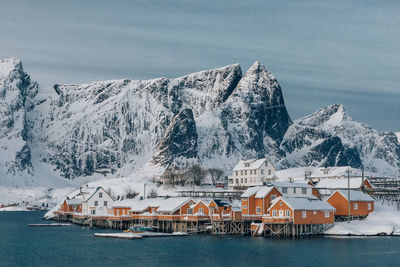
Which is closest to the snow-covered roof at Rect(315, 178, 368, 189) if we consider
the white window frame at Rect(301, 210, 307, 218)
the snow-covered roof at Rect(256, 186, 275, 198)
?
the snow-covered roof at Rect(256, 186, 275, 198)

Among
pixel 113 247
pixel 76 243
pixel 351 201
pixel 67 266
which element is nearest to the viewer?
pixel 67 266

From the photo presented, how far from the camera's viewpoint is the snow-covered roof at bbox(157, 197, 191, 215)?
13262 centimetres

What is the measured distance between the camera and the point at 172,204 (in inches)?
5315

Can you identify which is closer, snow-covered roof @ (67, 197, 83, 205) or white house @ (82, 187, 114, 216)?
white house @ (82, 187, 114, 216)

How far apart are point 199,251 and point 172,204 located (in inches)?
1577

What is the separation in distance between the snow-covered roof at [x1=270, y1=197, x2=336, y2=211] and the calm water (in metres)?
6.73

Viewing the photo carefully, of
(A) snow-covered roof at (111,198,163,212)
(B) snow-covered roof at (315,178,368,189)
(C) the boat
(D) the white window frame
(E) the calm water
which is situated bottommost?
(E) the calm water

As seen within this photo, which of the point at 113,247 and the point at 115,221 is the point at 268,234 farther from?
the point at 115,221

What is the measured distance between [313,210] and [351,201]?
44.3 feet

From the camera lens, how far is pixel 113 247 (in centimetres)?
10175

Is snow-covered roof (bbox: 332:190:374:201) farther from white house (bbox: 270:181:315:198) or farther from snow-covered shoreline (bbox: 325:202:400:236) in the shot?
white house (bbox: 270:181:315:198)

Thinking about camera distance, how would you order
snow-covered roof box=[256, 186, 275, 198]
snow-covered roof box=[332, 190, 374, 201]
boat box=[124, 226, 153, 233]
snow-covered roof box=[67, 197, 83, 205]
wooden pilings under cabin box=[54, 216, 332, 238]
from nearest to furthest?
wooden pilings under cabin box=[54, 216, 332, 238] < snow-covered roof box=[256, 186, 275, 198] < snow-covered roof box=[332, 190, 374, 201] < boat box=[124, 226, 153, 233] < snow-covered roof box=[67, 197, 83, 205]

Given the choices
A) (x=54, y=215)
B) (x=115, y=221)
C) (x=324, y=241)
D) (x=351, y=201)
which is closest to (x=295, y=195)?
(x=351, y=201)

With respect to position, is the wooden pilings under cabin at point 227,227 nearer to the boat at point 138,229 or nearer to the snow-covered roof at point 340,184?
the boat at point 138,229
